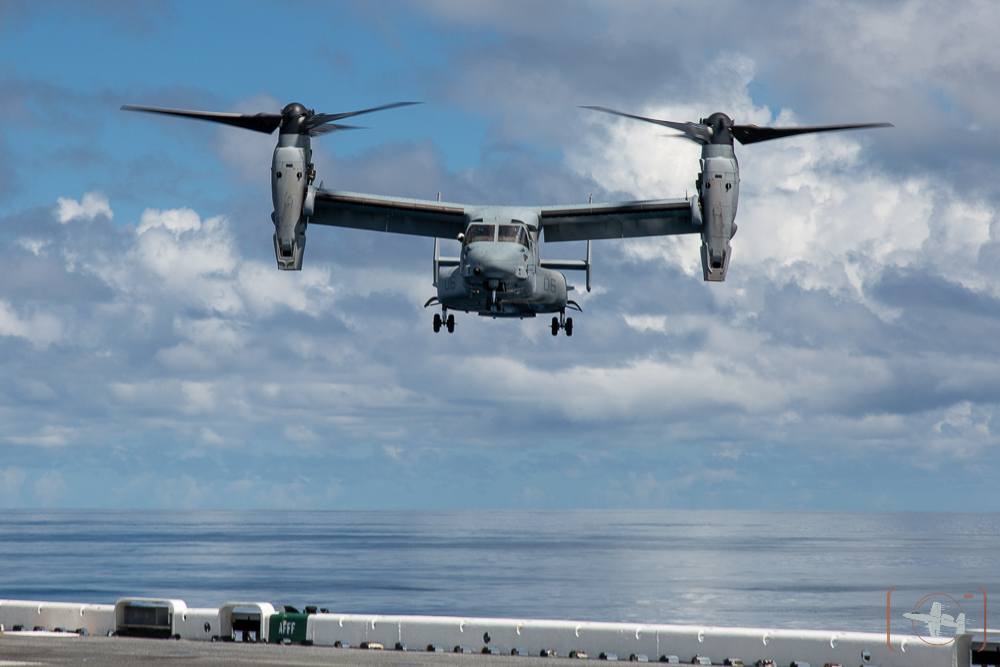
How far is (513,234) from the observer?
27.5 meters

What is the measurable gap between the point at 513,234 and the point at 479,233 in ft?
3.17

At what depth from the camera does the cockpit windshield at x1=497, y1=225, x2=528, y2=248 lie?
1073 inches

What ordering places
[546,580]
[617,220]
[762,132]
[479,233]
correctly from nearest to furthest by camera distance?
[479,233]
[762,132]
[617,220]
[546,580]

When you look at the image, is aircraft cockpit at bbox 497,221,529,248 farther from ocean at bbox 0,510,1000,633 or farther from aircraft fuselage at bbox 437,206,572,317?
ocean at bbox 0,510,1000,633

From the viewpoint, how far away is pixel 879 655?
17781 mm

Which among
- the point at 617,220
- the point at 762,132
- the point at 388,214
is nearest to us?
the point at 762,132

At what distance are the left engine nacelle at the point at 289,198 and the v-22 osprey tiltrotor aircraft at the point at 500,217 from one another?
3 cm

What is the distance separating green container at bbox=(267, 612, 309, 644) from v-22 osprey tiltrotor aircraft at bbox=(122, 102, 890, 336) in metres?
10.2

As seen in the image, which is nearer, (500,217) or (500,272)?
(500,272)

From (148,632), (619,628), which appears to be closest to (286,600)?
(148,632)

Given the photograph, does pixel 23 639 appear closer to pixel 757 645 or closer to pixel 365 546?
pixel 757 645

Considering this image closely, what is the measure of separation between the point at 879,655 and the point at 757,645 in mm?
2171

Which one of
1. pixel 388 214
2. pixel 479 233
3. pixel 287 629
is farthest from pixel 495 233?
pixel 287 629

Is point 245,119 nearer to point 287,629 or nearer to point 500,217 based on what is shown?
point 500,217
